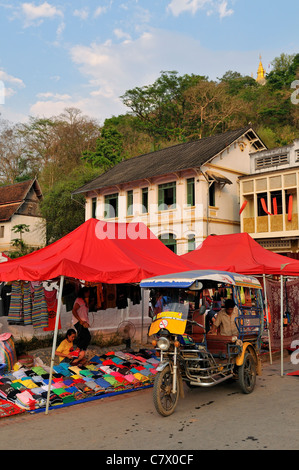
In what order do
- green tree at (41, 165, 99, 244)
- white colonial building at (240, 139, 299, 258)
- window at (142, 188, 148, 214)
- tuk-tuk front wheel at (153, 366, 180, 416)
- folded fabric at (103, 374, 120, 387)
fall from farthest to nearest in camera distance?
green tree at (41, 165, 99, 244), window at (142, 188, 148, 214), white colonial building at (240, 139, 299, 258), folded fabric at (103, 374, 120, 387), tuk-tuk front wheel at (153, 366, 180, 416)

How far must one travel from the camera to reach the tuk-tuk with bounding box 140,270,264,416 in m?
7.00

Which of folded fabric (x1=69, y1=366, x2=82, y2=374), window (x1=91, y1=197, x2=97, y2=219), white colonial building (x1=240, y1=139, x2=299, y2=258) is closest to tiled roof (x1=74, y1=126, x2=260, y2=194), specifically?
window (x1=91, y1=197, x2=97, y2=219)

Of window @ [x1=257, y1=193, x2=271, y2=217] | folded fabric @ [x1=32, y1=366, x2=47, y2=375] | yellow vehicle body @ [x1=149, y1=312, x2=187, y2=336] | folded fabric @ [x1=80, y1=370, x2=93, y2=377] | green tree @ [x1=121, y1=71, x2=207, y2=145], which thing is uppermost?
green tree @ [x1=121, y1=71, x2=207, y2=145]

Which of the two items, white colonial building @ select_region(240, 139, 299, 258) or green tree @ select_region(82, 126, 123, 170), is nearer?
white colonial building @ select_region(240, 139, 299, 258)

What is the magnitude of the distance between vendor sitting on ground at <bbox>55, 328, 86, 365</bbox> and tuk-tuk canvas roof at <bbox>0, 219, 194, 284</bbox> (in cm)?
209

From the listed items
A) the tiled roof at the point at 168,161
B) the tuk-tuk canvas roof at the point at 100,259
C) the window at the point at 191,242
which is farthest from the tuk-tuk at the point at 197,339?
the tiled roof at the point at 168,161

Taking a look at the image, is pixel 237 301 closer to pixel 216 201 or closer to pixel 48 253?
pixel 48 253

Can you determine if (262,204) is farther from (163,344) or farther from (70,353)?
(163,344)

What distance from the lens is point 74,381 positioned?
27.9 feet

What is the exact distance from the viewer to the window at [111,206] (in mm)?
32938

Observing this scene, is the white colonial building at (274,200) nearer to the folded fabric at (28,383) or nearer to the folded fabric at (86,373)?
the folded fabric at (86,373)

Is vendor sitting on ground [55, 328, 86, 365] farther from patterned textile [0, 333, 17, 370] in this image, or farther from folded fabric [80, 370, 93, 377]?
patterned textile [0, 333, 17, 370]

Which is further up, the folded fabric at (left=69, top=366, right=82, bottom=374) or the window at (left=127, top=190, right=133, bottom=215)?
the window at (left=127, top=190, right=133, bottom=215)

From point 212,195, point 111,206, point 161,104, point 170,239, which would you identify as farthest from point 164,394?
point 161,104
